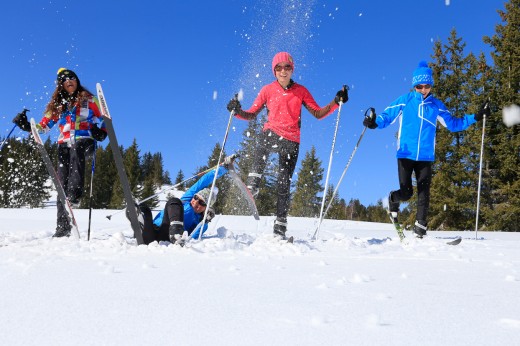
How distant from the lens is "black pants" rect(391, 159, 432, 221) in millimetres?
5934

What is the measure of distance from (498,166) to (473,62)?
5.15 m

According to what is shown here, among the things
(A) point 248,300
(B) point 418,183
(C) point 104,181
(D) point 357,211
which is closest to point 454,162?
(B) point 418,183

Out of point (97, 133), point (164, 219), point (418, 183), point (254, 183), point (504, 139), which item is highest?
point (504, 139)

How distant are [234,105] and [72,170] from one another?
225cm

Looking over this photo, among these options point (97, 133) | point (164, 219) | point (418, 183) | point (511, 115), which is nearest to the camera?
point (164, 219)

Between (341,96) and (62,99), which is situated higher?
(341,96)

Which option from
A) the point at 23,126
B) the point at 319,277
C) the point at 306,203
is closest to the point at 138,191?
the point at 306,203

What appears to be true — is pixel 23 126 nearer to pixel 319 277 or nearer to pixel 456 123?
pixel 319 277

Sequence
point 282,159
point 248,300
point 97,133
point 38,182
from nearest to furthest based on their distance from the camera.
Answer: point 248,300
point 282,159
point 97,133
point 38,182

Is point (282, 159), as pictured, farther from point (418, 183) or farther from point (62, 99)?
point (62, 99)

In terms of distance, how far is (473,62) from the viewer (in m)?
20.3

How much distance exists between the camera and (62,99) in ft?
18.4

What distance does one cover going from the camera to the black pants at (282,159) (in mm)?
5328

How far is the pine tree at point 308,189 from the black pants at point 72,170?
27939mm
